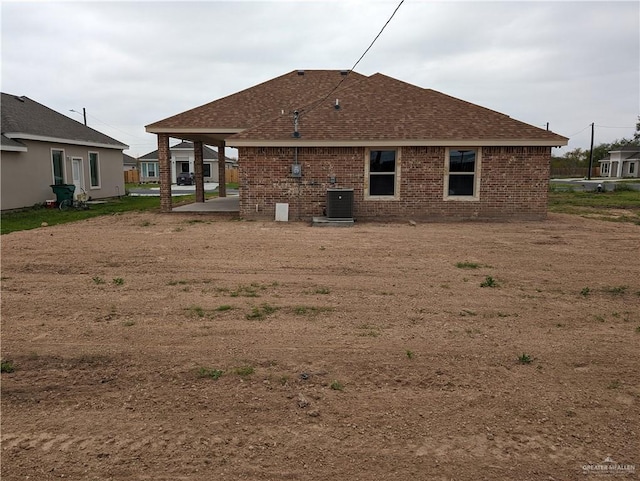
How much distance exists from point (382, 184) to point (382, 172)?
0.39 meters

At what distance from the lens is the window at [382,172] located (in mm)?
15164

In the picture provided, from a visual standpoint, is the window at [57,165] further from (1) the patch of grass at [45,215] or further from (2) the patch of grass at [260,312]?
(2) the patch of grass at [260,312]

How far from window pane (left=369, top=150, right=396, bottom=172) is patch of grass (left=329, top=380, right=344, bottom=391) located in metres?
11.8

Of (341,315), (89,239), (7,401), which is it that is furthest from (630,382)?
(89,239)

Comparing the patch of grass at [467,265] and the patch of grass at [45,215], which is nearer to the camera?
the patch of grass at [467,265]

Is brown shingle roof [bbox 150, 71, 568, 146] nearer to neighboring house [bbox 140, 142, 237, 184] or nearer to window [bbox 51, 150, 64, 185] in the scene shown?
window [bbox 51, 150, 64, 185]

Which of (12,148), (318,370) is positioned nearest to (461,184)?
(318,370)

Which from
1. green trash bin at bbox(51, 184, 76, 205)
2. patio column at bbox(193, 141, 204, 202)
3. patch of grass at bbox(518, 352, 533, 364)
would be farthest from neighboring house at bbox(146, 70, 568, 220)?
patch of grass at bbox(518, 352, 533, 364)

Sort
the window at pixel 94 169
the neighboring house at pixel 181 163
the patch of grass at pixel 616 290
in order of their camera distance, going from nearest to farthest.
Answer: the patch of grass at pixel 616 290 → the window at pixel 94 169 → the neighboring house at pixel 181 163

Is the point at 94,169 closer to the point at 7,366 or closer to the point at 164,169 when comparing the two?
the point at 164,169

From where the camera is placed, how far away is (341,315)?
18.8 ft

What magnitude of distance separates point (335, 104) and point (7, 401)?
1488 cm

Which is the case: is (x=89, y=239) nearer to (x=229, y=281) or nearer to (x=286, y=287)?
(x=229, y=281)

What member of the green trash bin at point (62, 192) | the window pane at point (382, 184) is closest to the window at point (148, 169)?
the green trash bin at point (62, 192)
